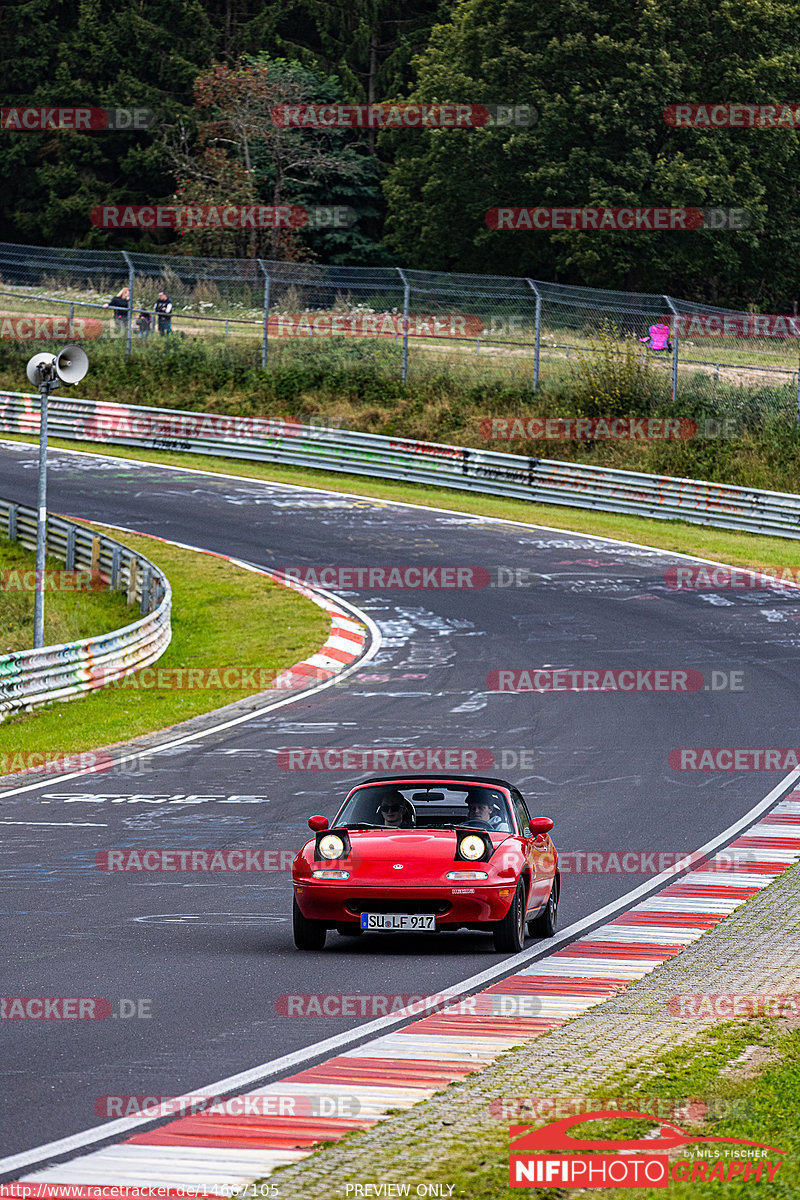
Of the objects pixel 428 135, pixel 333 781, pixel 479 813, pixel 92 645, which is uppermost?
pixel 428 135

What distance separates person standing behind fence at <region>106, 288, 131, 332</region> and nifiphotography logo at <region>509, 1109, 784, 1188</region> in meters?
42.9

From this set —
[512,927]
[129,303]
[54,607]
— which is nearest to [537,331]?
[129,303]

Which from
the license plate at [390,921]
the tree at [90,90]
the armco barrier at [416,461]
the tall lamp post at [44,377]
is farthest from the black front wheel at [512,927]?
the tree at [90,90]

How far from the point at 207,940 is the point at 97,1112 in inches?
147

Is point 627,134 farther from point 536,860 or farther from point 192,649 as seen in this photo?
point 536,860

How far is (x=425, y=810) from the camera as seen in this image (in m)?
11.0

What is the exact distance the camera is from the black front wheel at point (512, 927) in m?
9.75

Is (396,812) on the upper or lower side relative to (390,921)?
upper

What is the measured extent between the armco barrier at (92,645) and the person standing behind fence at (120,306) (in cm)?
1621

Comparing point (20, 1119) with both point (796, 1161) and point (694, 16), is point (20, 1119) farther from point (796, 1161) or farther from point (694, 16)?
point (694, 16)

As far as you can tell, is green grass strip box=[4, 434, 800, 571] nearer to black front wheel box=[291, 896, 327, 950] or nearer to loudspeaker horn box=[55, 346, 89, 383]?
loudspeaker horn box=[55, 346, 89, 383]

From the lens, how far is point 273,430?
42.3 meters

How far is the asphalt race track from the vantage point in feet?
25.7

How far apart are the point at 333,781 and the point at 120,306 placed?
33417 mm
